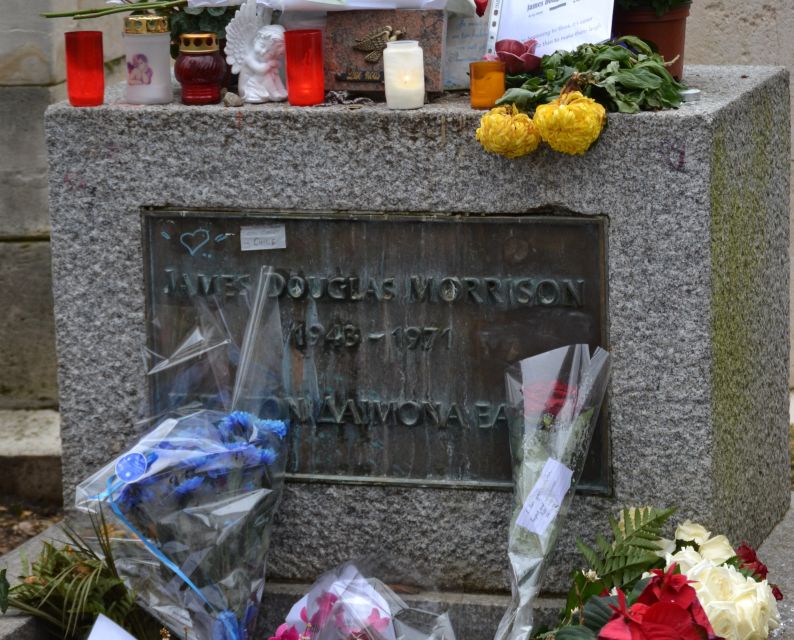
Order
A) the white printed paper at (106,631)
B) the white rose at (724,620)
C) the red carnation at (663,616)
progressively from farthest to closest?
the white printed paper at (106,631)
the white rose at (724,620)
the red carnation at (663,616)

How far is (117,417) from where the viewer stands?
143 inches

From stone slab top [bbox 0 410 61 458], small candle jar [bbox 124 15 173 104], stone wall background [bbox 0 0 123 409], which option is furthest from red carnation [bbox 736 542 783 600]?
stone wall background [bbox 0 0 123 409]

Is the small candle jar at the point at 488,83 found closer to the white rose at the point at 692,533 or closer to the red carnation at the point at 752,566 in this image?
the white rose at the point at 692,533

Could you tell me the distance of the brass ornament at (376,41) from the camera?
11.3ft

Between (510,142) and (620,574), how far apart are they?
40.9 inches

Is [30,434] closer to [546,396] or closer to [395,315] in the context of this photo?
[395,315]

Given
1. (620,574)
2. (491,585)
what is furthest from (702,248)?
(491,585)

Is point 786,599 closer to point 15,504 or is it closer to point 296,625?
point 296,625

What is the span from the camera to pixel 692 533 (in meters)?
3.23

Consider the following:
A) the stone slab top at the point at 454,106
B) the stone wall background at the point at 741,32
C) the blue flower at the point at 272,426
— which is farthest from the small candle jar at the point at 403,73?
the stone wall background at the point at 741,32

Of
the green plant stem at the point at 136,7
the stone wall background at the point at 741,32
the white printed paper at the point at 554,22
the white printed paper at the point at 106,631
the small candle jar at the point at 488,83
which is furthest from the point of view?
the stone wall background at the point at 741,32

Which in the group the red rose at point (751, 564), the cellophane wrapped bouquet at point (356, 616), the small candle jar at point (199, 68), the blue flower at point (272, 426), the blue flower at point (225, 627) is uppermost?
the small candle jar at point (199, 68)

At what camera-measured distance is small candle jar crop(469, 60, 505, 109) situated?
3320mm

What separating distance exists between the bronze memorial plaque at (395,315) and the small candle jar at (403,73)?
0.96ft
